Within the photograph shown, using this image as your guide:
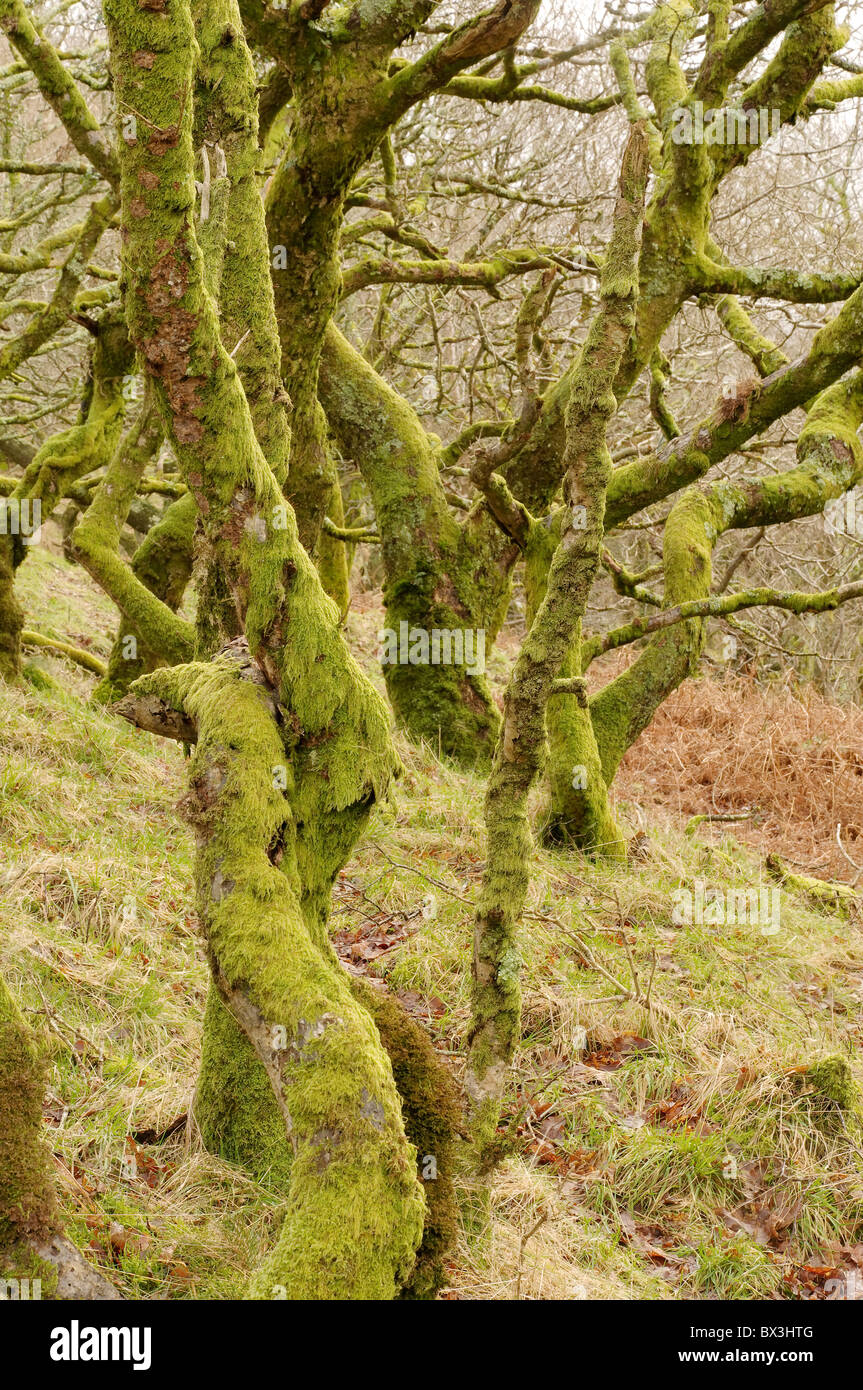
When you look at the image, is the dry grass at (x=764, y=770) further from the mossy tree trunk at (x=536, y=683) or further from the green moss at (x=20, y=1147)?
the green moss at (x=20, y=1147)

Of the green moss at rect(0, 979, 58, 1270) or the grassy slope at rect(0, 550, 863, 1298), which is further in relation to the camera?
the grassy slope at rect(0, 550, 863, 1298)

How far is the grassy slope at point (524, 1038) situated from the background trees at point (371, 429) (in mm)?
399

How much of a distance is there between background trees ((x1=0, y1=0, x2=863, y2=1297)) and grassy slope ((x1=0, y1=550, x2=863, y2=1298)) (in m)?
0.40

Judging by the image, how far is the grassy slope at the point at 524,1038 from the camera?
303cm

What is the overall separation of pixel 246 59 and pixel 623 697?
4.63 metres

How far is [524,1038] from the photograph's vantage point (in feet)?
14.4

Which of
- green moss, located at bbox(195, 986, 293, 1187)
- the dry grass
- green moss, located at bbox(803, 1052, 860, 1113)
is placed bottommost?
green moss, located at bbox(803, 1052, 860, 1113)

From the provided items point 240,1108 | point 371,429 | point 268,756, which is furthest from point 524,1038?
point 371,429

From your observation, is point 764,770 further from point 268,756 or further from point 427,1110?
point 268,756

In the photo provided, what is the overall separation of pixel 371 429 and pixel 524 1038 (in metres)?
5.00

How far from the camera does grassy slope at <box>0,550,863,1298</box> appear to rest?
303cm

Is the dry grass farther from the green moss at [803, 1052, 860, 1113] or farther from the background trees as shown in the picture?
the green moss at [803, 1052, 860, 1113]

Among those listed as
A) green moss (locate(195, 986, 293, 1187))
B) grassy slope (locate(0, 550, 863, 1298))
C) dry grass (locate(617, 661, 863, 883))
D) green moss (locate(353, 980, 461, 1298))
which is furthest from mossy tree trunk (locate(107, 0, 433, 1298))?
dry grass (locate(617, 661, 863, 883))

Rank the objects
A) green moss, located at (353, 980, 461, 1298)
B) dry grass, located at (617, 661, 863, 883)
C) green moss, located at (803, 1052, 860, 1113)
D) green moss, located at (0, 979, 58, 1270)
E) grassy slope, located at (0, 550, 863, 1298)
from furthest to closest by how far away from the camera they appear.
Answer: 1. dry grass, located at (617, 661, 863, 883)
2. green moss, located at (803, 1052, 860, 1113)
3. grassy slope, located at (0, 550, 863, 1298)
4. green moss, located at (353, 980, 461, 1298)
5. green moss, located at (0, 979, 58, 1270)
